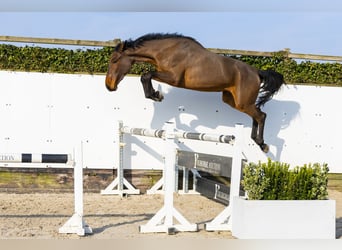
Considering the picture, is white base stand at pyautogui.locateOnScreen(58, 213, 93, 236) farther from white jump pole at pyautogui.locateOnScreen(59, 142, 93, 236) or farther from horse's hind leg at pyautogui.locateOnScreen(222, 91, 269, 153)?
horse's hind leg at pyautogui.locateOnScreen(222, 91, 269, 153)

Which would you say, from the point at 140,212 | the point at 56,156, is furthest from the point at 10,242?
the point at 140,212

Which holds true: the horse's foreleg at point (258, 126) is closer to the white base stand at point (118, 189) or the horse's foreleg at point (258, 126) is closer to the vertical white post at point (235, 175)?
the white base stand at point (118, 189)

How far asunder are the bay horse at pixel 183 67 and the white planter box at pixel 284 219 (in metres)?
1.90

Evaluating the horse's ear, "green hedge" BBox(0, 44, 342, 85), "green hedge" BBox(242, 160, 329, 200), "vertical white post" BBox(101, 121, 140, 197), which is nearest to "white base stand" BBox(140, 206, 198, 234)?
"green hedge" BBox(242, 160, 329, 200)

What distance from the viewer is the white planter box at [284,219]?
11.9ft

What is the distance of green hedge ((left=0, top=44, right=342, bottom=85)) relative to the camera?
229 inches

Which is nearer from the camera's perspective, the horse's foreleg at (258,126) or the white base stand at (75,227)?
the white base stand at (75,227)

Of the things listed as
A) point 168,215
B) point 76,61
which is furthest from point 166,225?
point 76,61

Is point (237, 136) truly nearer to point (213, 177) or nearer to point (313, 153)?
point (213, 177)

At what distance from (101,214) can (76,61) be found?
7.07 feet

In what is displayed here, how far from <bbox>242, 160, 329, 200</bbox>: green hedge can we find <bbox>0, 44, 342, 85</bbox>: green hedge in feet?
9.09

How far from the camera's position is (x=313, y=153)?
6496 millimetres

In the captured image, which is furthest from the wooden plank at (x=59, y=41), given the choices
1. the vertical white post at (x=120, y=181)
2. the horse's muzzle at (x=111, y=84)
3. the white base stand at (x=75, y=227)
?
the white base stand at (x=75, y=227)

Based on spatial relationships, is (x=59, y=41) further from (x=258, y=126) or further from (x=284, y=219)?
(x=284, y=219)
